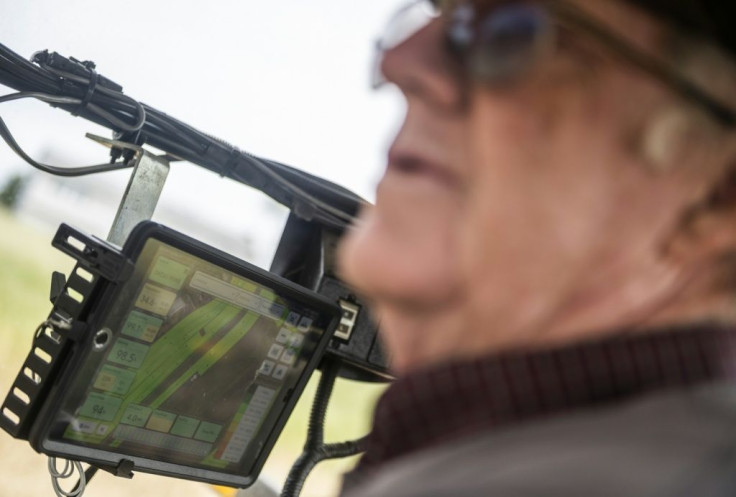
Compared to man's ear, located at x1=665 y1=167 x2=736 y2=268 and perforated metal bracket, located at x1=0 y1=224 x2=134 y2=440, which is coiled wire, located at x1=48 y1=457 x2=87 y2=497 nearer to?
perforated metal bracket, located at x1=0 y1=224 x2=134 y2=440

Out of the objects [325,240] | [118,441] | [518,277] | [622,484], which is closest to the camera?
[622,484]

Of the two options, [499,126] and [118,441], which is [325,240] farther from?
[499,126]

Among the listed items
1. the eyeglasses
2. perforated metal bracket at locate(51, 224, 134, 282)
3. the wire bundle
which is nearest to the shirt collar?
the eyeglasses

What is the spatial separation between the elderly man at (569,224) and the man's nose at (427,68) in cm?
1

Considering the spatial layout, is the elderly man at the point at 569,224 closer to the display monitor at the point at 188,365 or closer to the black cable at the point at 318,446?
the display monitor at the point at 188,365

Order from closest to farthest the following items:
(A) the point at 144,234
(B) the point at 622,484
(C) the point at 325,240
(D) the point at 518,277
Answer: (B) the point at 622,484
(D) the point at 518,277
(A) the point at 144,234
(C) the point at 325,240

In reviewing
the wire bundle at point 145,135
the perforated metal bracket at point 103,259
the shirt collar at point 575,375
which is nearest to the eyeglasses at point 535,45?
the shirt collar at point 575,375

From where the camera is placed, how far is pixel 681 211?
694 mm

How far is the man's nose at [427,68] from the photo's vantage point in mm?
726

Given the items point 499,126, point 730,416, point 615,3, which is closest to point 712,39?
point 615,3

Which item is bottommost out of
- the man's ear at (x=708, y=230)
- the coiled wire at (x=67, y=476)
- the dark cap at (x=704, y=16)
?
the coiled wire at (x=67, y=476)

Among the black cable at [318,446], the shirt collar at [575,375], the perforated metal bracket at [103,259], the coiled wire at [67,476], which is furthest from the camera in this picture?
the black cable at [318,446]

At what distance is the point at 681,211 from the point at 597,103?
11cm

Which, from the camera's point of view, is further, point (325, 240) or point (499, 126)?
point (325, 240)
